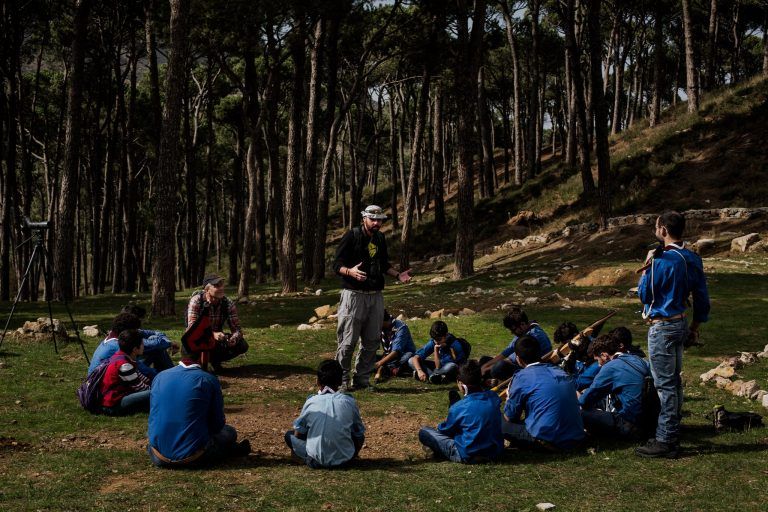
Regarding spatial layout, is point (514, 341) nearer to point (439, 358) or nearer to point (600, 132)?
point (439, 358)

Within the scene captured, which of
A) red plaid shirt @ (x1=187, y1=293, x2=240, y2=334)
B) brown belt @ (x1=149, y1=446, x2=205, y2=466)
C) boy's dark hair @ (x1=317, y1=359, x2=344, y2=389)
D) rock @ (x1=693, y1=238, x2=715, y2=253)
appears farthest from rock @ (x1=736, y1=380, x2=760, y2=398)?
rock @ (x1=693, y1=238, x2=715, y2=253)

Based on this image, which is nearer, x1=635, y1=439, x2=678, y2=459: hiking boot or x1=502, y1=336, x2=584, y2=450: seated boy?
x1=635, y1=439, x2=678, y2=459: hiking boot

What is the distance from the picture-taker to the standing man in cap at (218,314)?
10836 mm

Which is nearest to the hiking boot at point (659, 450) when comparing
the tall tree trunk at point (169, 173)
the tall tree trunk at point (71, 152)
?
the tall tree trunk at point (169, 173)

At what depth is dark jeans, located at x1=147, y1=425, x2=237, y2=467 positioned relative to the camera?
726 cm

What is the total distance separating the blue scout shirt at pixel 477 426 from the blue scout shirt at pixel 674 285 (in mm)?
1871

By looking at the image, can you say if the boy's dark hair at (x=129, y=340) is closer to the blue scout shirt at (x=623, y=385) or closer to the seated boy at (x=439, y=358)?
the seated boy at (x=439, y=358)

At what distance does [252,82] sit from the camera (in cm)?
2897

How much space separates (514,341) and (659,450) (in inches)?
142

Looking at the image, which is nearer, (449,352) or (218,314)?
(218,314)

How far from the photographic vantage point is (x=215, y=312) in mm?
11258

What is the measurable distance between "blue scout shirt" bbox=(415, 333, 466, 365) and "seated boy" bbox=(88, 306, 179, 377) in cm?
416

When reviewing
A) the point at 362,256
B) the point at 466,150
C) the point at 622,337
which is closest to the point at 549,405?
the point at 622,337

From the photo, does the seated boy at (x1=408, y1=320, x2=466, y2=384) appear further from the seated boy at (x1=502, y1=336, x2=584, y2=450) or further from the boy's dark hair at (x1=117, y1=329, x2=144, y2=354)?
the boy's dark hair at (x1=117, y1=329, x2=144, y2=354)
